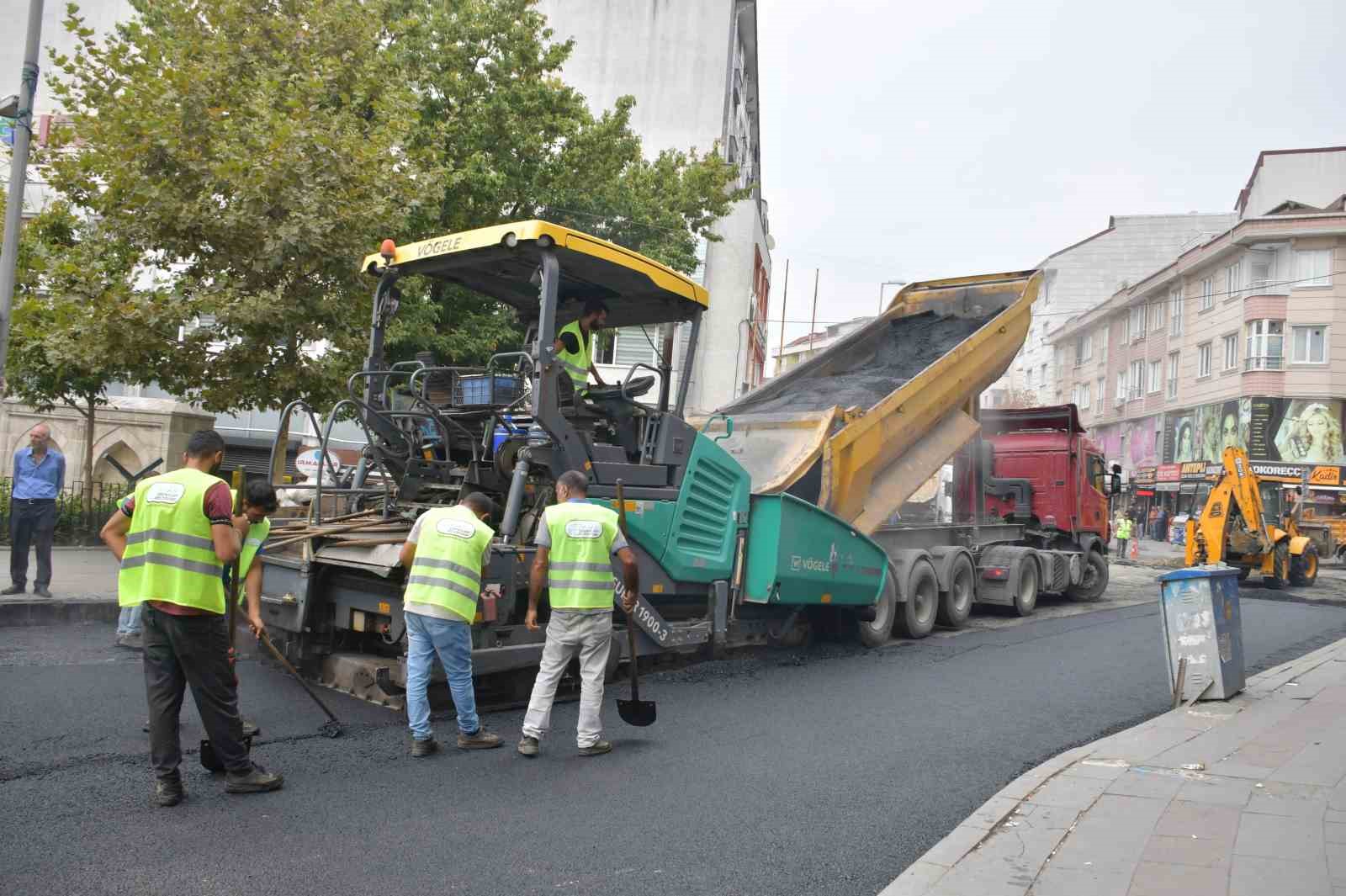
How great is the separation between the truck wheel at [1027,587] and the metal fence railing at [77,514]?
11480mm

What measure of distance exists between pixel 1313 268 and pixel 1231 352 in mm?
3614

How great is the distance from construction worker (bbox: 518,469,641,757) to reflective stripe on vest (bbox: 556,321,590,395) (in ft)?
4.24

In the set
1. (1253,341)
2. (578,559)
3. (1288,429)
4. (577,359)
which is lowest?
(578,559)

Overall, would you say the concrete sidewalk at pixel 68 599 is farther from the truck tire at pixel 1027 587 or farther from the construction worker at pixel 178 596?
the truck tire at pixel 1027 587

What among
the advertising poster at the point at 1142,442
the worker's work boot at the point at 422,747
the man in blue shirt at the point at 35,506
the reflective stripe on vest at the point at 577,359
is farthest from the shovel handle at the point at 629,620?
the advertising poster at the point at 1142,442

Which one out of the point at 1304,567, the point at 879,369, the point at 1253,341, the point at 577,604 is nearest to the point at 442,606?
the point at 577,604

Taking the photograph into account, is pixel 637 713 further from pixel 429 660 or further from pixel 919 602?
pixel 919 602

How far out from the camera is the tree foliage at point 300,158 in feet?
35.6

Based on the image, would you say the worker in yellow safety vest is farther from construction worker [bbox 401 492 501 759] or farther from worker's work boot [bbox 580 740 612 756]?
worker's work boot [bbox 580 740 612 756]

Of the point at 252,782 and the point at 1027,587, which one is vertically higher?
the point at 1027,587

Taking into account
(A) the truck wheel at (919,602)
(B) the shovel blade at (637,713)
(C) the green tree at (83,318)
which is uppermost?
(C) the green tree at (83,318)

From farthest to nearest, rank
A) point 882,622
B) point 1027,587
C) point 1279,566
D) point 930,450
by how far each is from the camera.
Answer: point 1279,566
point 1027,587
point 930,450
point 882,622

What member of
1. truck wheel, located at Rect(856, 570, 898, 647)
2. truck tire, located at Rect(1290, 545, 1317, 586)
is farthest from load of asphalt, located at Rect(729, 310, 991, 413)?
truck tire, located at Rect(1290, 545, 1317, 586)

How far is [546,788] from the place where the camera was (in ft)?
16.4
